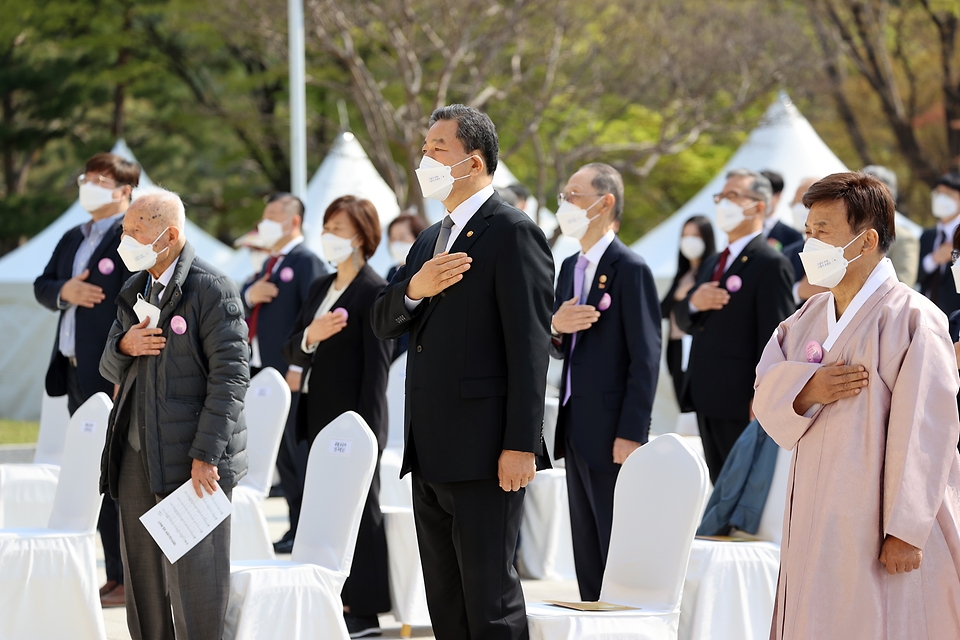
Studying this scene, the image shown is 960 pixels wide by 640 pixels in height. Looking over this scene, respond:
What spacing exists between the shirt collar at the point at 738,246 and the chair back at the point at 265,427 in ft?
7.81

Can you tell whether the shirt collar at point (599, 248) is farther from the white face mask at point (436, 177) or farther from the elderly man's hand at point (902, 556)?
the elderly man's hand at point (902, 556)

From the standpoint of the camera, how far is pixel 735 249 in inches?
249

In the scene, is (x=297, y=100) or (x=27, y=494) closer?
(x=27, y=494)

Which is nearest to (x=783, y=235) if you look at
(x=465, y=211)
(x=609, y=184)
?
(x=609, y=184)

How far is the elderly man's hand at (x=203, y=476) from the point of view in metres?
4.49

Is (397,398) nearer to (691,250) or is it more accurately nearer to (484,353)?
(691,250)

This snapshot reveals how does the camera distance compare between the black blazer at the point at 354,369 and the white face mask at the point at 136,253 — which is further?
the black blazer at the point at 354,369

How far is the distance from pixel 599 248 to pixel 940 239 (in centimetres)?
381

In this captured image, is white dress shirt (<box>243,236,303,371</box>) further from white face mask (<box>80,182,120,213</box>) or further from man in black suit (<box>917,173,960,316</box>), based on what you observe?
man in black suit (<box>917,173,960,316</box>)

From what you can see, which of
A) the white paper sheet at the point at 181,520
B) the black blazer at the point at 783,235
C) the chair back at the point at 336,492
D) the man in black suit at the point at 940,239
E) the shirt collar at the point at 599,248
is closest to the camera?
the white paper sheet at the point at 181,520

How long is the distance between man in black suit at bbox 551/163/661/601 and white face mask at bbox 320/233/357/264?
1286 mm

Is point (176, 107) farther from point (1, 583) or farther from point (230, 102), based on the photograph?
point (1, 583)

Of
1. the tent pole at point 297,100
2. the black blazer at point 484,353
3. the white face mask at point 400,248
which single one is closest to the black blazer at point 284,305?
the white face mask at point 400,248

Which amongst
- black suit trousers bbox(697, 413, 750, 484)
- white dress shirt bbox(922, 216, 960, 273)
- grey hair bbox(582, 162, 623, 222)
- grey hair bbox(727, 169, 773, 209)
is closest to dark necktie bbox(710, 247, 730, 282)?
grey hair bbox(727, 169, 773, 209)
